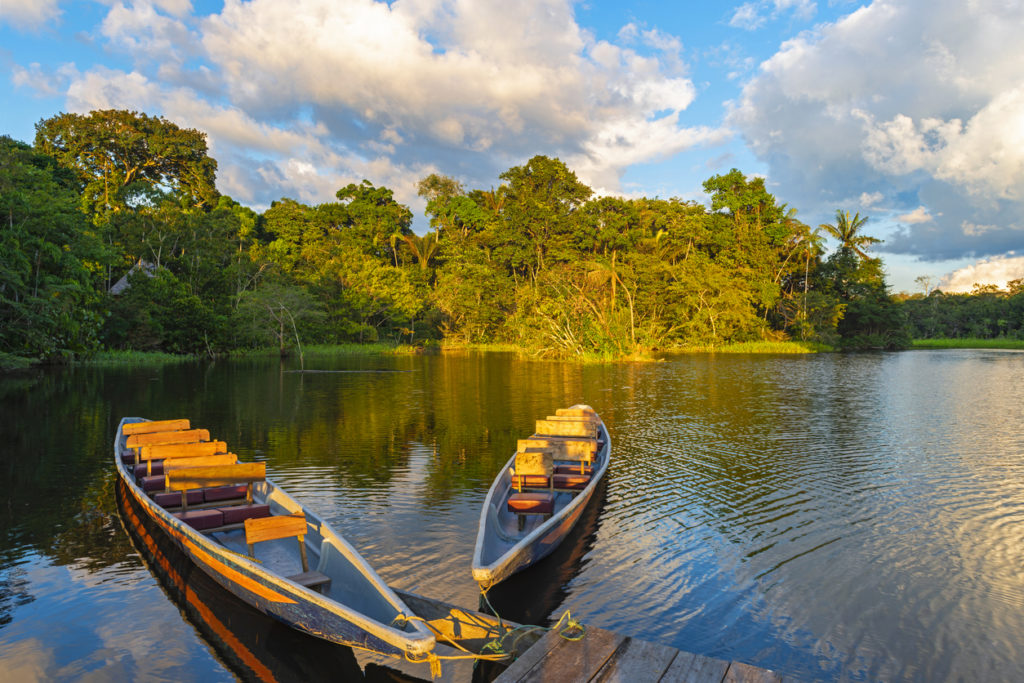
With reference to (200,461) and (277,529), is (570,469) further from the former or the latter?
(200,461)

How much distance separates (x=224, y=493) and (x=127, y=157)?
6807 centimetres

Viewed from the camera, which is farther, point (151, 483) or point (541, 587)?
point (151, 483)

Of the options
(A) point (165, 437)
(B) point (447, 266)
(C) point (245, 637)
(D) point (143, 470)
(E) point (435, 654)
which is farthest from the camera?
(B) point (447, 266)

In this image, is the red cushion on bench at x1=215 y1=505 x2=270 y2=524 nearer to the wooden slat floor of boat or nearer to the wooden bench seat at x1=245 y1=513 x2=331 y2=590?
the wooden bench seat at x1=245 y1=513 x2=331 y2=590

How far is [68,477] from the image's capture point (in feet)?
41.1

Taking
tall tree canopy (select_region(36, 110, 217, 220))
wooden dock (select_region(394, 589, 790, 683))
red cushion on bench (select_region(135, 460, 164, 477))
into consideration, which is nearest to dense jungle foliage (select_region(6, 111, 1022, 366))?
tall tree canopy (select_region(36, 110, 217, 220))

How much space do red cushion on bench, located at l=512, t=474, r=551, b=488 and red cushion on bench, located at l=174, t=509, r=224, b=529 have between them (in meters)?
4.19

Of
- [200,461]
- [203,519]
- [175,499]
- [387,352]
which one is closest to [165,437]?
[200,461]

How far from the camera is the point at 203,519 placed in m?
7.98

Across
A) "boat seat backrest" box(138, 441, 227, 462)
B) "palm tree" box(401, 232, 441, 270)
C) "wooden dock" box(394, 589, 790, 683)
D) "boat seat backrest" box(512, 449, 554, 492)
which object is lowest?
"wooden dock" box(394, 589, 790, 683)

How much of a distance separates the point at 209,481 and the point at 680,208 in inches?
2543

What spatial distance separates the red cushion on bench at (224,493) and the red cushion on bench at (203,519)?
88 cm

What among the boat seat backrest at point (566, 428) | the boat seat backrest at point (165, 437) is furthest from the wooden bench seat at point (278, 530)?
the boat seat backrest at point (566, 428)

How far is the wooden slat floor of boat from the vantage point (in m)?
4.33
